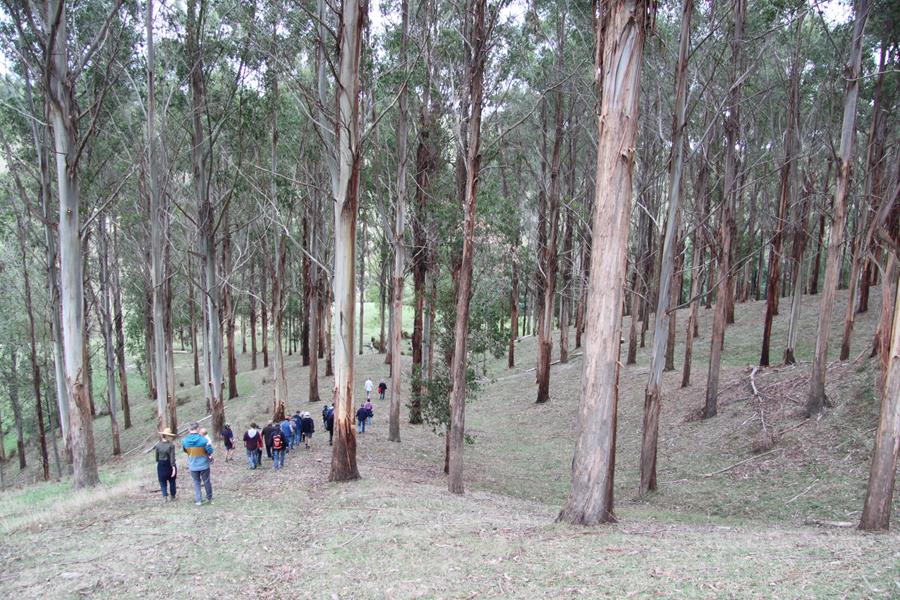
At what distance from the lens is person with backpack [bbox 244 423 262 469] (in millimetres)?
12448

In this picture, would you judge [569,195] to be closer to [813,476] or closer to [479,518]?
[813,476]

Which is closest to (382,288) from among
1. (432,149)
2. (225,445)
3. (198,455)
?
(432,149)

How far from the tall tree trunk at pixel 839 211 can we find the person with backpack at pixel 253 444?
13440 mm

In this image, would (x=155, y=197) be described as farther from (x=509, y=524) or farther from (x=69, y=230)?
(x=509, y=524)

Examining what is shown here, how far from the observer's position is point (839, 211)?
13.4 meters

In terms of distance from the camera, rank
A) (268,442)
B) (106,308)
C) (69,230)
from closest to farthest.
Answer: (69,230)
(268,442)
(106,308)

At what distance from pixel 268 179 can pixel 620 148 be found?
15246 mm

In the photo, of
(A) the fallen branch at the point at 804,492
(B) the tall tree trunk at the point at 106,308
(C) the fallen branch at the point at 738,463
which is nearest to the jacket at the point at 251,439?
(C) the fallen branch at the point at 738,463

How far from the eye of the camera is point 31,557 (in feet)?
22.8

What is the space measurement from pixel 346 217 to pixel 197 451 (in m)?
5.02

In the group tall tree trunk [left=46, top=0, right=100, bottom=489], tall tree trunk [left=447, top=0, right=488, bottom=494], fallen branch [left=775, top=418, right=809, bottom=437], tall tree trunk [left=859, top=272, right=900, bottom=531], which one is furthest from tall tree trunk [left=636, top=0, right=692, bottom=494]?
tall tree trunk [left=46, top=0, right=100, bottom=489]

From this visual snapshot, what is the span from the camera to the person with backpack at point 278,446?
12641 mm

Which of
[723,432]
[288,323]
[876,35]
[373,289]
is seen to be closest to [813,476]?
[723,432]

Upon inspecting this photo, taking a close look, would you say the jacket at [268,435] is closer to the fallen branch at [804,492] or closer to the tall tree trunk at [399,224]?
the tall tree trunk at [399,224]
